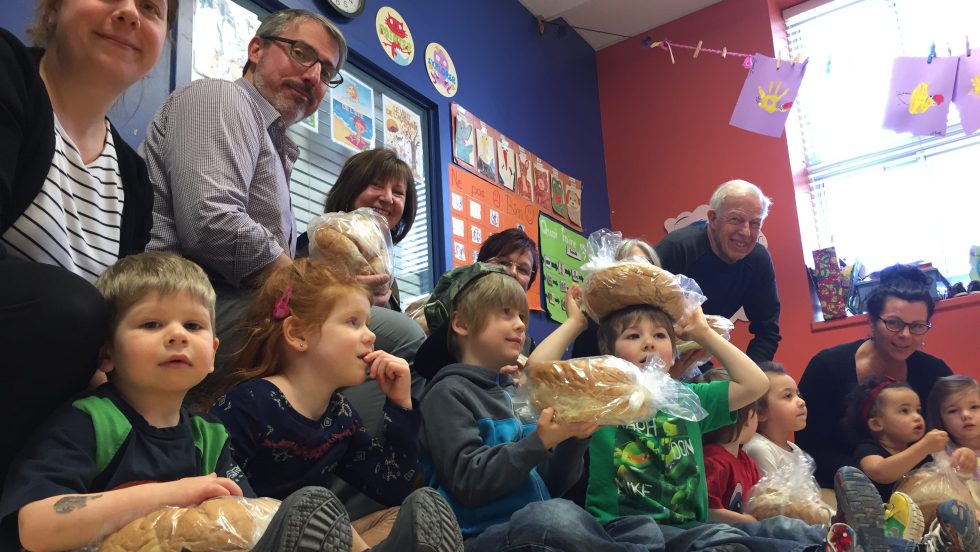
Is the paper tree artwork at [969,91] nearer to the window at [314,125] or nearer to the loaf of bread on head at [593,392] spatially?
the window at [314,125]

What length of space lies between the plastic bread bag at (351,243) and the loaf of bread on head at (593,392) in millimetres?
541

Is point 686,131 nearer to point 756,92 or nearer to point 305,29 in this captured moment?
point 756,92

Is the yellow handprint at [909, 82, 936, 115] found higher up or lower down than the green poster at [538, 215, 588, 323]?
higher up

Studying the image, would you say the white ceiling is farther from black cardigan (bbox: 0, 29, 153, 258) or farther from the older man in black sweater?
black cardigan (bbox: 0, 29, 153, 258)

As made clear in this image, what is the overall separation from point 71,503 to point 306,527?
0.31 meters

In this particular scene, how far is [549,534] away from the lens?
143cm

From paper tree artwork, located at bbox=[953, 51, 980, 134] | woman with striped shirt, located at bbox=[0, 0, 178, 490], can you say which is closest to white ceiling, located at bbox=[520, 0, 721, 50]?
paper tree artwork, located at bbox=[953, 51, 980, 134]

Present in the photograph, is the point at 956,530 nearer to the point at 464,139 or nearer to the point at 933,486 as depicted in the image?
the point at 933,486

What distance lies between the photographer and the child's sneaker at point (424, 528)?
3.32 feet

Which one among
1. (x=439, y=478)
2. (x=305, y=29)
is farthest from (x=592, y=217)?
(x=439, y=478)

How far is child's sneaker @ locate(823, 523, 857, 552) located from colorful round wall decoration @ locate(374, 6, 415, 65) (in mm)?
2661

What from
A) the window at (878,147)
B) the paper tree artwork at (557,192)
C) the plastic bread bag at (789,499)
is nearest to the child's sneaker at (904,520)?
the plastic bread bag at (789,499)

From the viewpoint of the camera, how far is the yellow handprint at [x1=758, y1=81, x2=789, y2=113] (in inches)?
181

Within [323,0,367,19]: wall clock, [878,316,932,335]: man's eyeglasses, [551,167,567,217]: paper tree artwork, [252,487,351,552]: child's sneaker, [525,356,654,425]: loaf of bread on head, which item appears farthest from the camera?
[551,167,567,217]: paper tree artwork
